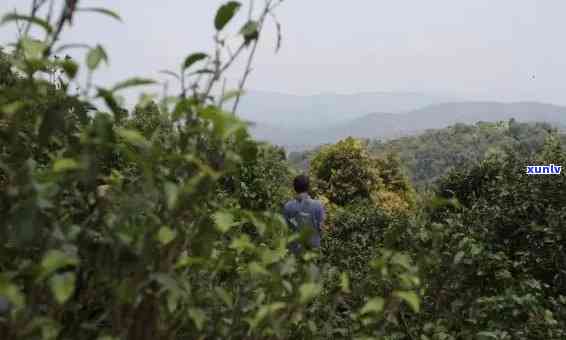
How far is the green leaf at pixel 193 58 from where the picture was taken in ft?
5.47

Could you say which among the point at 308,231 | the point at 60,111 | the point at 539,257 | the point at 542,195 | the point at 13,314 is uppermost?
the point at 60,111

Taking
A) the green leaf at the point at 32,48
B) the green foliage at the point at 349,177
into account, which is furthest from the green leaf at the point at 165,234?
the green foliage at the point at 349,177

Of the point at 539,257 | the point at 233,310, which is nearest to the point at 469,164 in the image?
the point at 539,257

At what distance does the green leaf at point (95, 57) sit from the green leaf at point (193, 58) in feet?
0.79

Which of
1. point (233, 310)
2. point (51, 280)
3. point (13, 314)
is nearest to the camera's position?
point (51, 280)

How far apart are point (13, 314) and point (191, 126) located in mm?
711

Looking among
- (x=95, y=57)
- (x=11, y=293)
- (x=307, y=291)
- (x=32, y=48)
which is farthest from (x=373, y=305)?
(x=32, y=48)

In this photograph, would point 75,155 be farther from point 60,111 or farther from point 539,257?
point 539,257

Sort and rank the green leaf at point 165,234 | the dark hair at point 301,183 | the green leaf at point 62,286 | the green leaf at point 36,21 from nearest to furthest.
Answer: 1. the green leaf at point 62,286
2. the green leaf at point 165,234
3. the green leaf at point 36,21
4. the dark hair at point 301,183

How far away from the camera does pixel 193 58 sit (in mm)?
1671

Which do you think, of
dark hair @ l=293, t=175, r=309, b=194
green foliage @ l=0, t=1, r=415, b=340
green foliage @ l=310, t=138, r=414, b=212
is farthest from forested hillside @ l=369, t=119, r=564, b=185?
green foliage @ l=0, t=1, r=415, b=340

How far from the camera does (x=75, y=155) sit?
1623 millimetres

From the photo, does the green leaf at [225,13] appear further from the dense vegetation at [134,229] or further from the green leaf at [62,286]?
the green leaf at [62,286]

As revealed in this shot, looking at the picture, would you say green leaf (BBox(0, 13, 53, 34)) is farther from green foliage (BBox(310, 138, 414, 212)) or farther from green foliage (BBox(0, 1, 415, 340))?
green foliage (BBox(310, 138, 414, 212))
